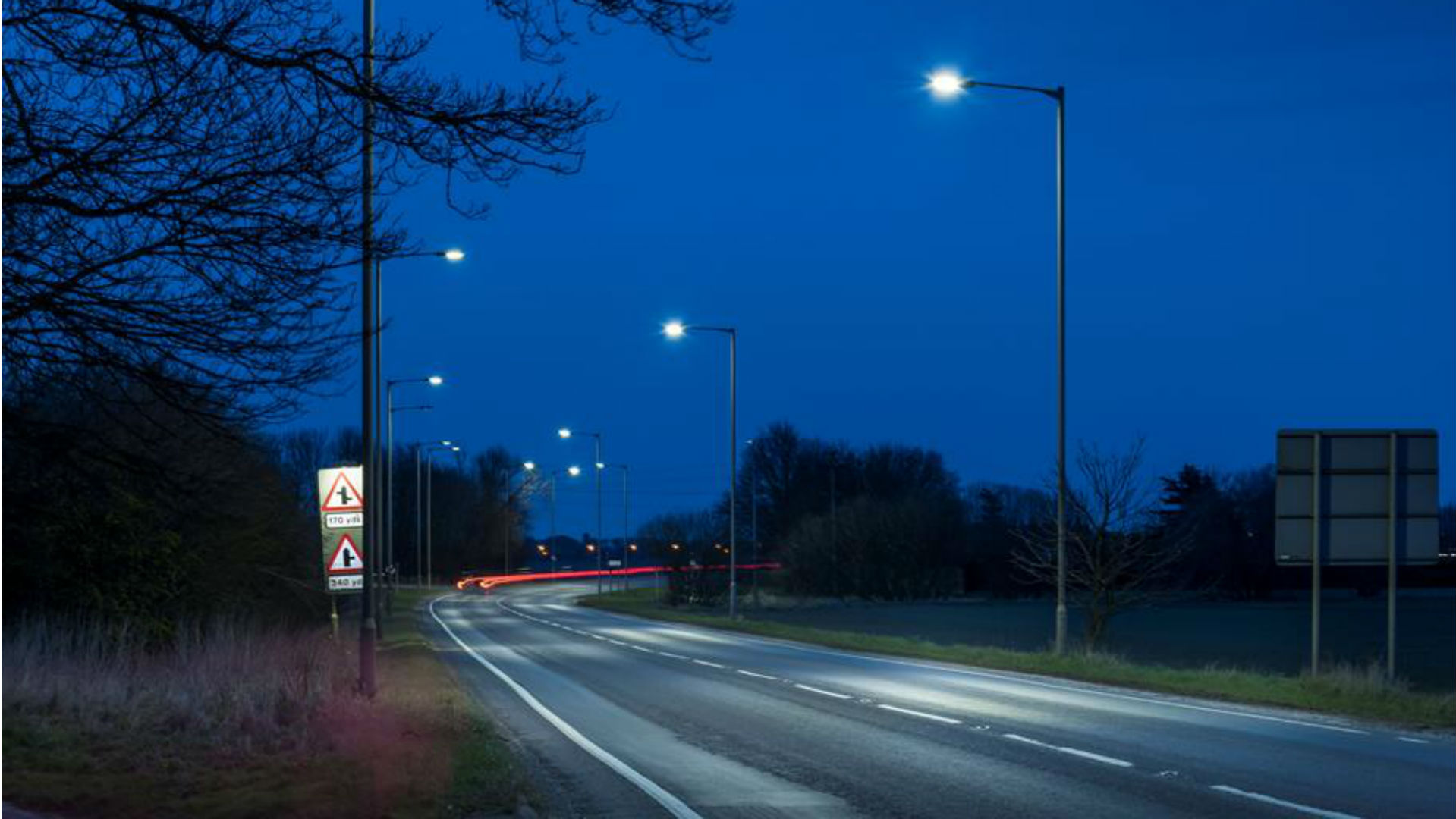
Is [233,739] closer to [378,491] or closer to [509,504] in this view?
[378,491]

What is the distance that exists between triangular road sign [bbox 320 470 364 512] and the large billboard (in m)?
13.3

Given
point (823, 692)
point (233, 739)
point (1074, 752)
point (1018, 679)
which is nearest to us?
point (233, 739)

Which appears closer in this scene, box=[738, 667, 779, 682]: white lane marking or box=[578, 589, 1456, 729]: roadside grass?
box=[578, 589, 1456, 729]: roadside grass

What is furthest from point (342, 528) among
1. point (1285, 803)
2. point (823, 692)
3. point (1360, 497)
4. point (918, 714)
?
point (1360, 497)

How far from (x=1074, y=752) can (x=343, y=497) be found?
1034cm

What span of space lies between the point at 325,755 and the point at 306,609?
28.8m

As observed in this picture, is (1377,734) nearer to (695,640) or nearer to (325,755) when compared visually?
(325,755)

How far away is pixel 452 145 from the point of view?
802 cm

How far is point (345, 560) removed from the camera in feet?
64.0

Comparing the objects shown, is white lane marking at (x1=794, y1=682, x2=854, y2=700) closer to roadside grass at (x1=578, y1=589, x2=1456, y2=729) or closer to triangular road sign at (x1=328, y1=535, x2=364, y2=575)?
roadside grass at (x1=578, y1=589, x2=1456, y2=729)

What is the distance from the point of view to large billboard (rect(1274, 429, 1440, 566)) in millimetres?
21172

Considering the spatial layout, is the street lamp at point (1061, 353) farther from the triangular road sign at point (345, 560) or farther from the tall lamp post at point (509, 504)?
the tall lamp post at point (509, 504)

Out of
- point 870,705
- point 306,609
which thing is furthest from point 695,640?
point 870,705

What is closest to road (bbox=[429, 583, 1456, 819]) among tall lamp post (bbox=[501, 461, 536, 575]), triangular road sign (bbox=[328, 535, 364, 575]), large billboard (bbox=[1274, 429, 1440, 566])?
triangular road sign (bbox=[328, 535, 364, 575])
